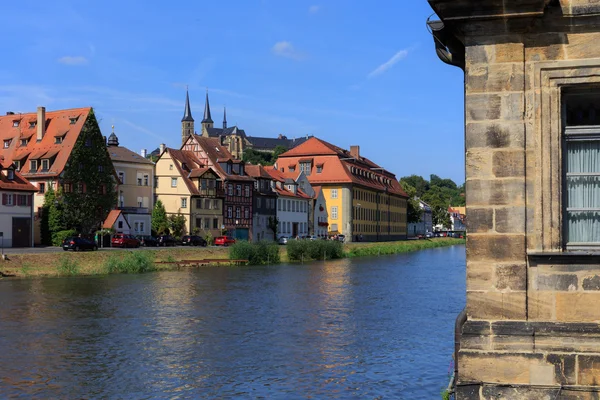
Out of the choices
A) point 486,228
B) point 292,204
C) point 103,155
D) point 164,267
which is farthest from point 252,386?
point 292,204

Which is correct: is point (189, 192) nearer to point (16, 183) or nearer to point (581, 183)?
point (16, 183)

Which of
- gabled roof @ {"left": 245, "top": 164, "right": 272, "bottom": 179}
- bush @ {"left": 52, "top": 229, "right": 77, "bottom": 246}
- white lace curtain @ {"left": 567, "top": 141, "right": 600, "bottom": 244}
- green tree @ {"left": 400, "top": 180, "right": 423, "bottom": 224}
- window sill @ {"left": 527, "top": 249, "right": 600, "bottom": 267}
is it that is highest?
gabled roof @ {"left": 245, "top": 164, "right": 272, "bottom": 179}

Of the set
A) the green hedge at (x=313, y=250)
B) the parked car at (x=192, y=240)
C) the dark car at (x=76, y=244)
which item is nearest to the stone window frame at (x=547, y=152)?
the dark car at (x=76, y=244)

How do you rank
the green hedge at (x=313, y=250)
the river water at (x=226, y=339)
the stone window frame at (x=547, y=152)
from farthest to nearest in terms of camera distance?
the green hedge at (x=313, y=250) → the river water at (x=226, y=339) → the stone window frame at (x=547, y=152)

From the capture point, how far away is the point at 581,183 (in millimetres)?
8695

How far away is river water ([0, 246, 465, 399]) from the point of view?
56.1ft

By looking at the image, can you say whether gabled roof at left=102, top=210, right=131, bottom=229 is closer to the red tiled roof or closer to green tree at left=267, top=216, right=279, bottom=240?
green tree at left=267, top=216, right=279, bottom=240

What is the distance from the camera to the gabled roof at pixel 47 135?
6862 centimetres

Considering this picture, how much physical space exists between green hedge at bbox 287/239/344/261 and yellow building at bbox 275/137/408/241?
1282 inches

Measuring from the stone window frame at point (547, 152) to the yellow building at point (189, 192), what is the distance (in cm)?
7377

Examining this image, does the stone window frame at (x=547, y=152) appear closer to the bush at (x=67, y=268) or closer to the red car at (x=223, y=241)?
the bush at (x=67, y=268)

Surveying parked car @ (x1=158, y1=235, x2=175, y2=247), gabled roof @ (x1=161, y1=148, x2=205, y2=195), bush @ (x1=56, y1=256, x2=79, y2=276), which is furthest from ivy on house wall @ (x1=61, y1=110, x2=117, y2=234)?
bush @ (x1=56, y1=256, x2=79, y2=276)

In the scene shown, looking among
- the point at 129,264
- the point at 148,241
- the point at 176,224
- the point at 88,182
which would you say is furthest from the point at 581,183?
the point at 176,224

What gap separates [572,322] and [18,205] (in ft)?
195
